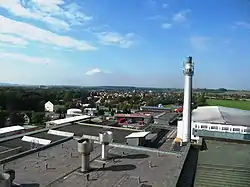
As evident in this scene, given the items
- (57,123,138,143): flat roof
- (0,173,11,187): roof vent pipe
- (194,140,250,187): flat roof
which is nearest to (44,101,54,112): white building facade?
(57,123,138,143): flat roof

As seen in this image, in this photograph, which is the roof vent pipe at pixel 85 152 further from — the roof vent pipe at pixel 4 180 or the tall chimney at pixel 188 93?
the tall chimney at pixel 188 93

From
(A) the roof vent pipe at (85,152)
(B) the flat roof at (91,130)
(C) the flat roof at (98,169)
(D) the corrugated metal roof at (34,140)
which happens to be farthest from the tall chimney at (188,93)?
(A) the roof vent pipe at (85,152)

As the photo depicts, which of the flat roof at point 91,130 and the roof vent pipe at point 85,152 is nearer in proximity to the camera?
the roof vent pipe at point 85,152

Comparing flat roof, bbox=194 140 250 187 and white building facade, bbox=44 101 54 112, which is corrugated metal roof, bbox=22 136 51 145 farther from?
white building facade, bbox=44 101 54 112

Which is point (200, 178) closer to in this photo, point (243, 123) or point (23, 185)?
point (23, 185)

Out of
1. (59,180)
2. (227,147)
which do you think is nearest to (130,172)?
(59,180)

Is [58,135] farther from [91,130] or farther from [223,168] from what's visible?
[223,168]
